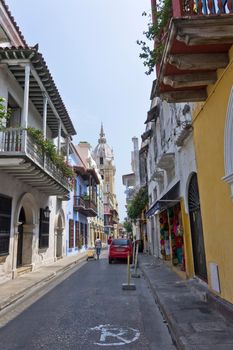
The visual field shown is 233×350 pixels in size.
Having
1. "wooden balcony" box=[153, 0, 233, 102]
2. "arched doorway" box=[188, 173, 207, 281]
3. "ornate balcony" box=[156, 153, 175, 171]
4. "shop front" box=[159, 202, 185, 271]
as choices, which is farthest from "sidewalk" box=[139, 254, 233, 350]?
"ornate balcony" box=[156, 153, 175, 171]

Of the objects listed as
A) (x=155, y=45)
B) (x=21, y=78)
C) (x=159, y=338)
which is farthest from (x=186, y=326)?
(x=21, y=78)

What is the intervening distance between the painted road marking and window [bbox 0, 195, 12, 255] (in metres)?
6.22

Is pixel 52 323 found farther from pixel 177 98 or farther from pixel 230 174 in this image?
pixel 177 98

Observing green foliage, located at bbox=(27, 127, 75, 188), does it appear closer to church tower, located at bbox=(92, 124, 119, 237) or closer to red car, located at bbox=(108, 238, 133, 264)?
red car, located at bbox=(108, 238, 133, 264)

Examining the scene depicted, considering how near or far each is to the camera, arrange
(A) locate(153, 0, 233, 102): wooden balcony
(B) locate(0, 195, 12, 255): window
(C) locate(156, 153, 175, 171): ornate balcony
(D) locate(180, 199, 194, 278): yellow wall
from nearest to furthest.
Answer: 1. (A) locate(153, 0, 233, 102): wooden balcony
2. (D) locate(180, 199, 194, 278): yellow wall
3. (B) locate(0, 195, 12, 255): window
4. (C) locate(156, 153, 175, 171): ornate balcony

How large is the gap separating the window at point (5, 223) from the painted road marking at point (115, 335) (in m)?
6.22

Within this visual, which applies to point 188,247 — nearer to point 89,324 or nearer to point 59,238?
point 89,324

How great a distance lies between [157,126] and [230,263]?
11.7 meters

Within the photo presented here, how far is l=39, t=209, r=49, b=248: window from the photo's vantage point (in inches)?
618

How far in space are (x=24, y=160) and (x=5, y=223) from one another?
2.67 m

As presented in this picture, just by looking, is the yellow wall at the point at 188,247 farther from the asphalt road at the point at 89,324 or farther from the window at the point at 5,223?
the window at the point at 5,223

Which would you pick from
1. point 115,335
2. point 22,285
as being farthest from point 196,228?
point 22,285

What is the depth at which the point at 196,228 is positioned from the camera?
29.7 ft

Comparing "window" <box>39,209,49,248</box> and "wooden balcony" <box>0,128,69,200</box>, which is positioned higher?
"wooden balcony" <box>0,128,69,200</box>
